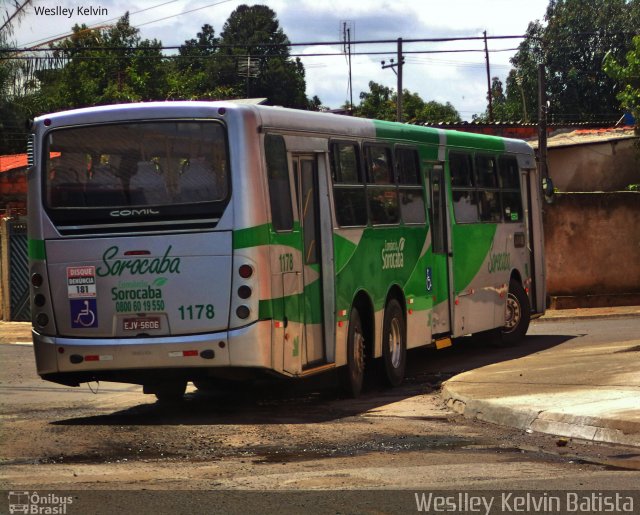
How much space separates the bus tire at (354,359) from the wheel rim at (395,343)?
2.95 ft

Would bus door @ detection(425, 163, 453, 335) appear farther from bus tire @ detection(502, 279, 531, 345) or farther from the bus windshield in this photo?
the bus windshield

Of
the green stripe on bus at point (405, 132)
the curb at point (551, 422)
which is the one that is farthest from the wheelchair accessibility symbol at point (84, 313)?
the green stripe on bus at point (405, 132)

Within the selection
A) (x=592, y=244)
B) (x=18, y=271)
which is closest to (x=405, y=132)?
(x=592, y=244)

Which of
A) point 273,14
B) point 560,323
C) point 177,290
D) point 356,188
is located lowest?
point 560,323

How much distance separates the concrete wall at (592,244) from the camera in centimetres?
2781

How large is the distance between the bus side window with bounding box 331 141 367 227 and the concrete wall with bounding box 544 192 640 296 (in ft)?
47.9

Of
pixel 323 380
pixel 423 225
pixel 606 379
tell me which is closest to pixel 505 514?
pixel 606 379

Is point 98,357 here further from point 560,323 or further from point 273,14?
point 273,14

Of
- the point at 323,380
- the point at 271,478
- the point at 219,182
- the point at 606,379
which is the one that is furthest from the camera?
the point at 323,380

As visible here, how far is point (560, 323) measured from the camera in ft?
80.4

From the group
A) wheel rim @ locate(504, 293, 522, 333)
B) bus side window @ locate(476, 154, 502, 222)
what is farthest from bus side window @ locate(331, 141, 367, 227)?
wheel rim @ locate(504, 293, 522, 333)

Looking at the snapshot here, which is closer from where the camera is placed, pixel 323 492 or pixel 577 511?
pixel 577 511

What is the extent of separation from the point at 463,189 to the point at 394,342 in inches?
135

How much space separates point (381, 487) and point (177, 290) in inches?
162
